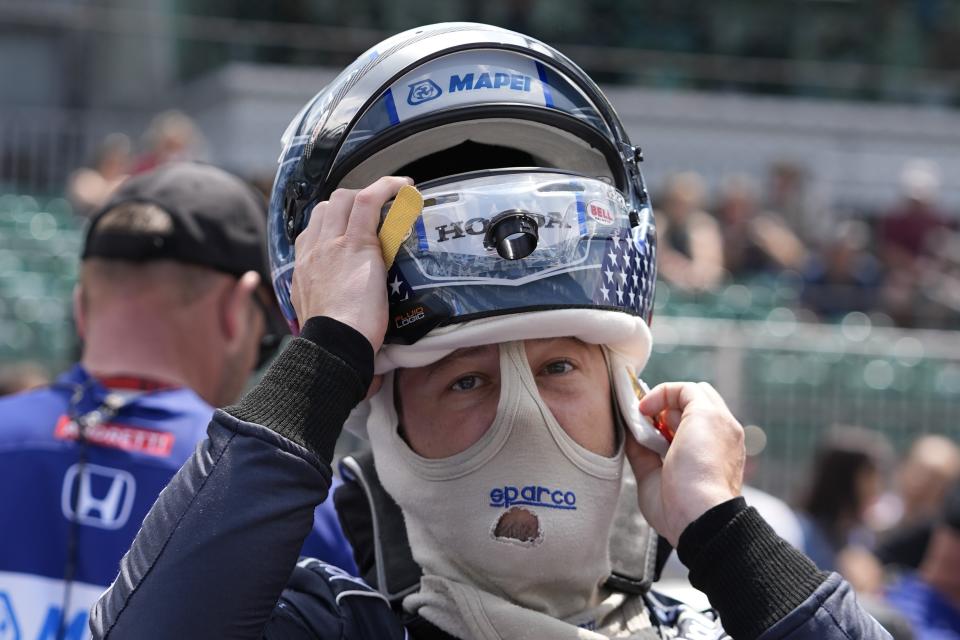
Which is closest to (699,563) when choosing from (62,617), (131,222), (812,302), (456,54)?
(456,54)

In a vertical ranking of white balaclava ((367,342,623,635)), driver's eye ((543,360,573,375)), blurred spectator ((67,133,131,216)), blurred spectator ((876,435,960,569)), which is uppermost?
driver's eye ((543,360,573,375))

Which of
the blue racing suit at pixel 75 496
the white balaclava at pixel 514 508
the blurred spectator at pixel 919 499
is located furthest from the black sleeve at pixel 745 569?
the blurred spectator at pixel 919 499

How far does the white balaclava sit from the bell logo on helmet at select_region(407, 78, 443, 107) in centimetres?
43

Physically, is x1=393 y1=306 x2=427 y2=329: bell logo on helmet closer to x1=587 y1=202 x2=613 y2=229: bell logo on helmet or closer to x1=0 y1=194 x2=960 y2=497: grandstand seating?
x1=587 y1=202 x2=613 y2=229: bell logo on helmet

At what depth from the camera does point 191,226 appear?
11.1ft

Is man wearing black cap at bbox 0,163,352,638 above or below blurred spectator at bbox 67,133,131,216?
above

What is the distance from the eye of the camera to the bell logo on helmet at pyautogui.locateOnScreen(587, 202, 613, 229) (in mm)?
2383

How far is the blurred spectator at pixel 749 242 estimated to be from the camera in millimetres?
12438

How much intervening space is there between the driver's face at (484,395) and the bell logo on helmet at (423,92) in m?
0.42

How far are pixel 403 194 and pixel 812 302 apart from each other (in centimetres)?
988

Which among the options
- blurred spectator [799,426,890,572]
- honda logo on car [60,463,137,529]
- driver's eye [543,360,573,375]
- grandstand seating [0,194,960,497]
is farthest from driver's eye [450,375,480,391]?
grandstand seating [0,194,960,497]

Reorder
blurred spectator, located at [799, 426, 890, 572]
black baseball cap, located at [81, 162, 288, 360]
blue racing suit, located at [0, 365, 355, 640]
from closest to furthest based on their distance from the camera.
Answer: blue racing suit, located at [0, 365, 355, 640] < black baseball cap, located at [81, 162, 288, 360] < blurred spectator, located at [799, 426, 890, 572]

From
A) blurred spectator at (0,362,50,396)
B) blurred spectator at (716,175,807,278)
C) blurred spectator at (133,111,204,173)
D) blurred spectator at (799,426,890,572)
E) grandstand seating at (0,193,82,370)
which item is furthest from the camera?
blurred spectator at (716,175,807,278)

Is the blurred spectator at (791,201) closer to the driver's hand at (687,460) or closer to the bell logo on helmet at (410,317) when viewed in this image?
the driver's hand at (687,460)
